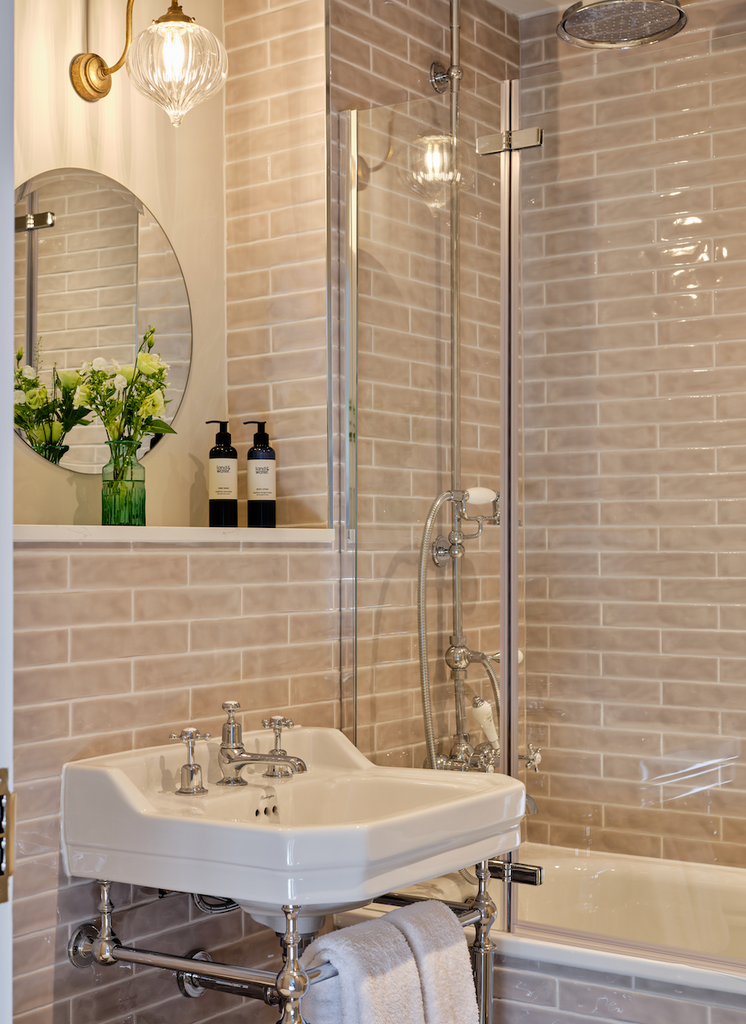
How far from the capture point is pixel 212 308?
2426 mm

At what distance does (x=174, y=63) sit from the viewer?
2104 mm

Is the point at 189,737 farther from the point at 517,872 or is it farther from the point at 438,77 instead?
the point at 438,77

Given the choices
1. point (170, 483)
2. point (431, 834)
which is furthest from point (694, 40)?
point (431, 834)

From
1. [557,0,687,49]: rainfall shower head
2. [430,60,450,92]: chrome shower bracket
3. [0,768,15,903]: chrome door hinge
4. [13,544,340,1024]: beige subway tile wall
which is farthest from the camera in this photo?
[430,60,450,92]: chrome shower bracket

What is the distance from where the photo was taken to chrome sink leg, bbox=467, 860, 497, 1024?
6.46 feet

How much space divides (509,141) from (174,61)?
2.31ft

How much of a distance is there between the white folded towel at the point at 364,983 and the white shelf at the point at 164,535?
2.47 feet

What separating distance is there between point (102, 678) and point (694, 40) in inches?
65.0

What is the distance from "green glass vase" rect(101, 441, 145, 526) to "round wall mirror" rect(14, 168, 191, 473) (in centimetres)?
11

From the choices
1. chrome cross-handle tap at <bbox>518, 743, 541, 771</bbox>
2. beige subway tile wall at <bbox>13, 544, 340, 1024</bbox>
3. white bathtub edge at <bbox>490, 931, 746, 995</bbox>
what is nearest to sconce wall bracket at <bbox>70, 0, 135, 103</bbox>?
beige subway tile wall at <bbox>13, 544, 340, 1024</bbox>

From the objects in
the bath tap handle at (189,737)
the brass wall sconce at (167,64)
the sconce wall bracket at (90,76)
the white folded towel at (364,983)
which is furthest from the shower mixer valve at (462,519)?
the sconce wall bracket at (90,76)

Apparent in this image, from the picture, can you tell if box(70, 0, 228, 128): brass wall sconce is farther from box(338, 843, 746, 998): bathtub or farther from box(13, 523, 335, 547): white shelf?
box(338, 843, 746, 998): bathtub

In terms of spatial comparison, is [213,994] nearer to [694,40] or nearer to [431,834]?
[431,834]

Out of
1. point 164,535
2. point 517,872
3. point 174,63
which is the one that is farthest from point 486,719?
point 174,63
